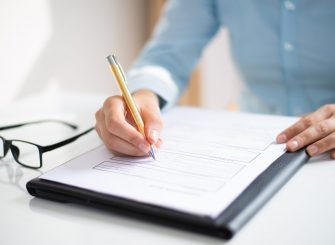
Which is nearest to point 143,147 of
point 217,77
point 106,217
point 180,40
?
point 106,217

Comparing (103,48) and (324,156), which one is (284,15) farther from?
(103,48)

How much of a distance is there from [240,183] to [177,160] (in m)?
0.11

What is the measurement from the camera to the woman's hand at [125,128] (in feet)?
1.90

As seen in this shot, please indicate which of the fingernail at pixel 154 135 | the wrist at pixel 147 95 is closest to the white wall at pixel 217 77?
the wrist at pixel 147 95

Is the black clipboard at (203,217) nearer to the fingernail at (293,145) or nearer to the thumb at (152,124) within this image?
the fingernail at (293,145)

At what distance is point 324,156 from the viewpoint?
23.8 inches

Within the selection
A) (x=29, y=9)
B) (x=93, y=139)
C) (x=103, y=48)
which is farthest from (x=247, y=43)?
(x=103, y=48)

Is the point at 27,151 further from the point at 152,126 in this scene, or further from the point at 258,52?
the point at 258,52

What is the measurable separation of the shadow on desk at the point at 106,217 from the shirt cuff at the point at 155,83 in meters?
0.38

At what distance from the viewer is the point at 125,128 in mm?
594

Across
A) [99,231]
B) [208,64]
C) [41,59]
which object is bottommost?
[99,231]

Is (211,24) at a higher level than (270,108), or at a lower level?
higher

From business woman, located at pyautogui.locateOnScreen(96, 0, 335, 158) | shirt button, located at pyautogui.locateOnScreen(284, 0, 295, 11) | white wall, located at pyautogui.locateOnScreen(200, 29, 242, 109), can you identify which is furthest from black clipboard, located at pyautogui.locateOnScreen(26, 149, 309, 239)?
white wall, located at pyautogui.locateOnScreen(200, 29, 242, 109)

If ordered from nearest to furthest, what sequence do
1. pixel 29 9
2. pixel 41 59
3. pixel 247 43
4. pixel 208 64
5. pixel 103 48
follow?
pixel 247 43, pixel 29 9, pixel 41 59, pixel 103 48, pixel 208 64
